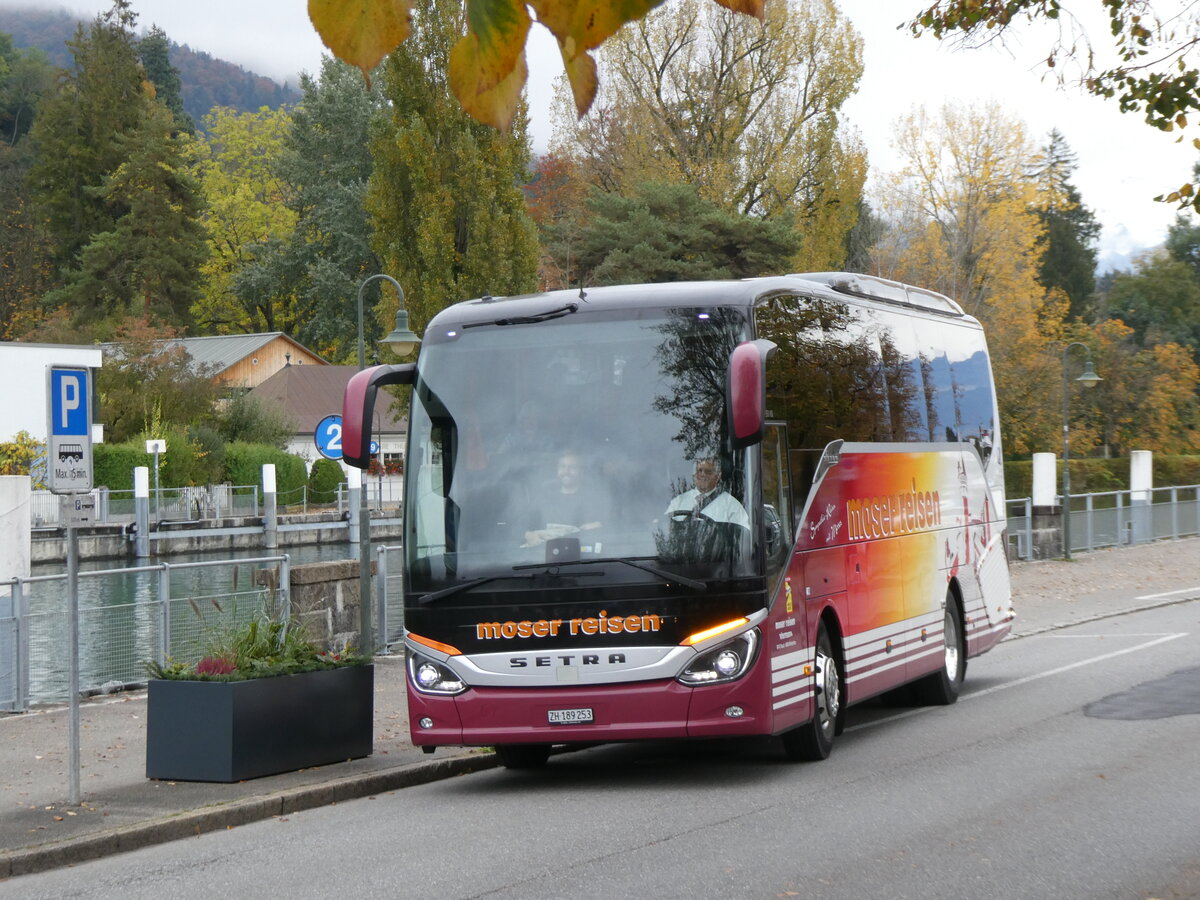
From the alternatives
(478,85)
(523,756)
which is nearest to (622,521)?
(523,756)

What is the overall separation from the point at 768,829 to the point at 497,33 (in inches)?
275

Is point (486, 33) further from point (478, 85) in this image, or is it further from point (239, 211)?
point (239, 211)

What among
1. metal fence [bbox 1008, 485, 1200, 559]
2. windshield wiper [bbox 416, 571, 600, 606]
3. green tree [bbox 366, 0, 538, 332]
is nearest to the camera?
windshield wiper [bbox 416, 571, 600, 606]

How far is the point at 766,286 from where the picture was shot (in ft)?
38.1

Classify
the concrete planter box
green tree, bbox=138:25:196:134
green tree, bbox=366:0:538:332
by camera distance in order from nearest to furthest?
the concrete planter box → green tree, bbox=366:0:538:332 → green tree, bbox=138:25:196:134

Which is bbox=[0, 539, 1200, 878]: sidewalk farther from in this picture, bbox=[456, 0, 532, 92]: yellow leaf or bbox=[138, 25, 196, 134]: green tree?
bbox=[138, 25, 196, 134]: green tree

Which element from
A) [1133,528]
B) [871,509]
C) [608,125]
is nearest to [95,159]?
[608,125]

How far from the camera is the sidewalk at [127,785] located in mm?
9297

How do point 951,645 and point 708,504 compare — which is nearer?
point 708,504

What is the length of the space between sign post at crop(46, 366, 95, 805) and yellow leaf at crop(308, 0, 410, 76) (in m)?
7.68

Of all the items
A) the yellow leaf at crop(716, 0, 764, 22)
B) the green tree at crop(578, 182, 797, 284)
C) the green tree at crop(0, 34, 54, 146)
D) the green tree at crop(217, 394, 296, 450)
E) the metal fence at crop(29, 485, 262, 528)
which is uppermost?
the green tree at crop(0, 34, 54, 146)

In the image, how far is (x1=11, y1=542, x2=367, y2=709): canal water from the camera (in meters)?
15.4

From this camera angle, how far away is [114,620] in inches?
625

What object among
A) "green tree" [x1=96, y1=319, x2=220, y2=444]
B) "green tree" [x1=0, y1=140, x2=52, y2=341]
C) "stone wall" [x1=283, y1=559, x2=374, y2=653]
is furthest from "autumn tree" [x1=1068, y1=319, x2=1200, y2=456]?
"green tree" [x1=0, y1=140, x2=52, y2=341]
